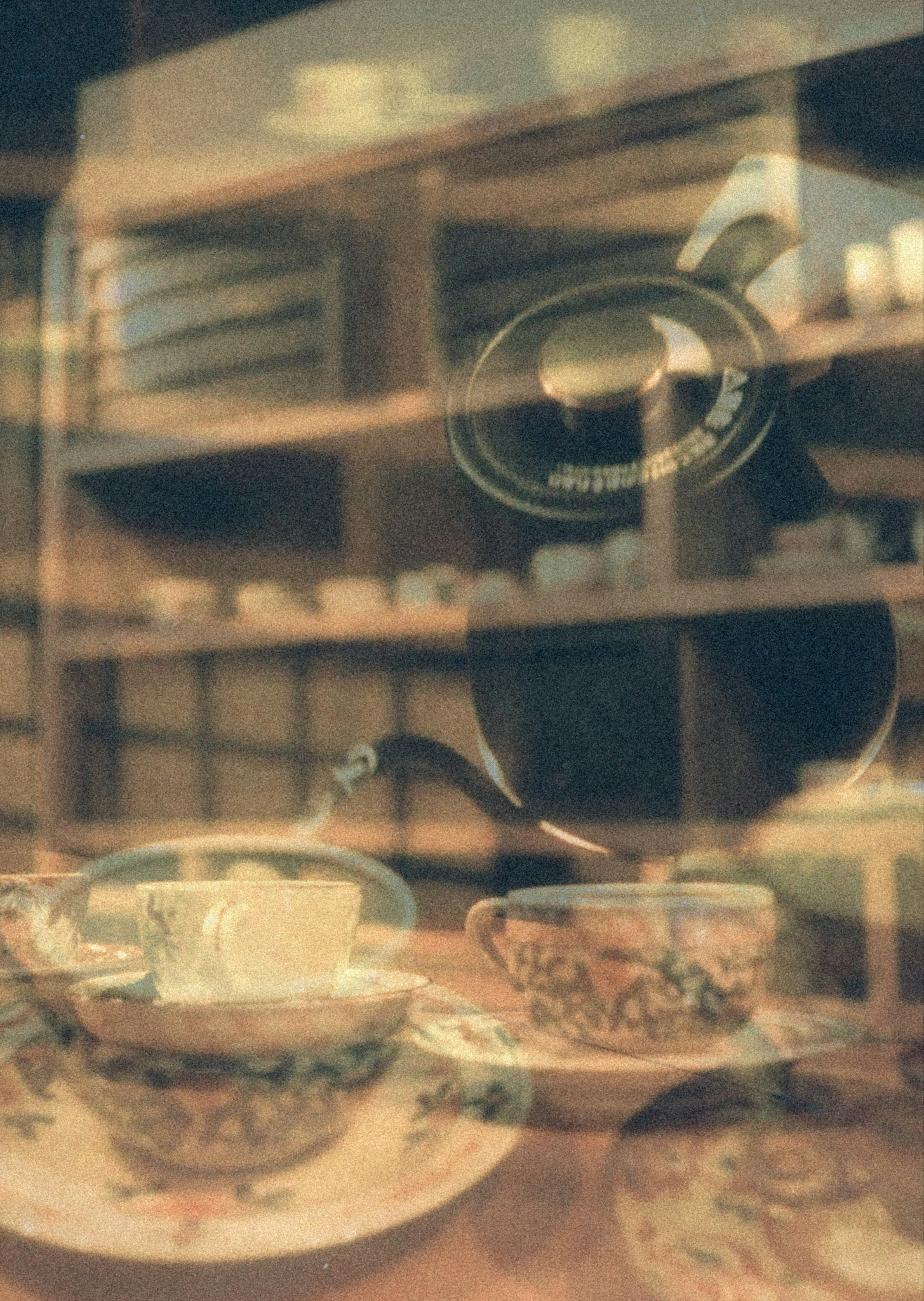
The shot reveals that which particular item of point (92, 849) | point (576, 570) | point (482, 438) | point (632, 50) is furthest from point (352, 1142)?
point (92, 849)

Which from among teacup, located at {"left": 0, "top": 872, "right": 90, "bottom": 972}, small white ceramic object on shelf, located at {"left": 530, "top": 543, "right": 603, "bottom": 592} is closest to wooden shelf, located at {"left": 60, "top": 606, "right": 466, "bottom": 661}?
small white ceramic object on shelf, located at {"left": 530, "top": 543, "right": 603, "bottom": 592}

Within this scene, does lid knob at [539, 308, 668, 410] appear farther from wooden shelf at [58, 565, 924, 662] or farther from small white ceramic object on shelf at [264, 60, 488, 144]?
small white ceramic object on shelf at [264, 60, 488, 144]

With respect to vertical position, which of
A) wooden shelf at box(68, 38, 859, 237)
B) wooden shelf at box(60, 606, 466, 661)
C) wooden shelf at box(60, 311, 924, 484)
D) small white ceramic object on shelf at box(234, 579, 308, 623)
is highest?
wooden shelf at box(68, 38, 859, 237)

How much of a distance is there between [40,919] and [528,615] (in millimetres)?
740

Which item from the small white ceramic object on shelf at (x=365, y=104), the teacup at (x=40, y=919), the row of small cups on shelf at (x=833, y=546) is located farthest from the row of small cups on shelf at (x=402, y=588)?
the teacup at (x=40, y=919)

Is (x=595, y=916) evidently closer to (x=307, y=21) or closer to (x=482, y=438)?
(x=482, y=438)

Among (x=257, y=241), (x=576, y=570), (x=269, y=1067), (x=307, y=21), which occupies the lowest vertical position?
(x=269, y=1067)

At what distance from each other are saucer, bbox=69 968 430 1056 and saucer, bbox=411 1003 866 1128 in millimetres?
21

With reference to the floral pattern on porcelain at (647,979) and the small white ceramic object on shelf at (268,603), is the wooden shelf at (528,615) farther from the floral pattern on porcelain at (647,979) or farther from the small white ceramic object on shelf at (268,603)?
the floral pattern on porcelain at (647,979)

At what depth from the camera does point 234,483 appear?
1.42 metres

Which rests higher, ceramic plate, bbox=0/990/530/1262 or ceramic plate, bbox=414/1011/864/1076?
ceramic plate, bbox=414/1011/864/1076

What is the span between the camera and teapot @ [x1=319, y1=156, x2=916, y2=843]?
635mm

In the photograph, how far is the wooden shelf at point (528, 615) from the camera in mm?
958

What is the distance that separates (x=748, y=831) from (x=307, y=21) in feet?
3.07
